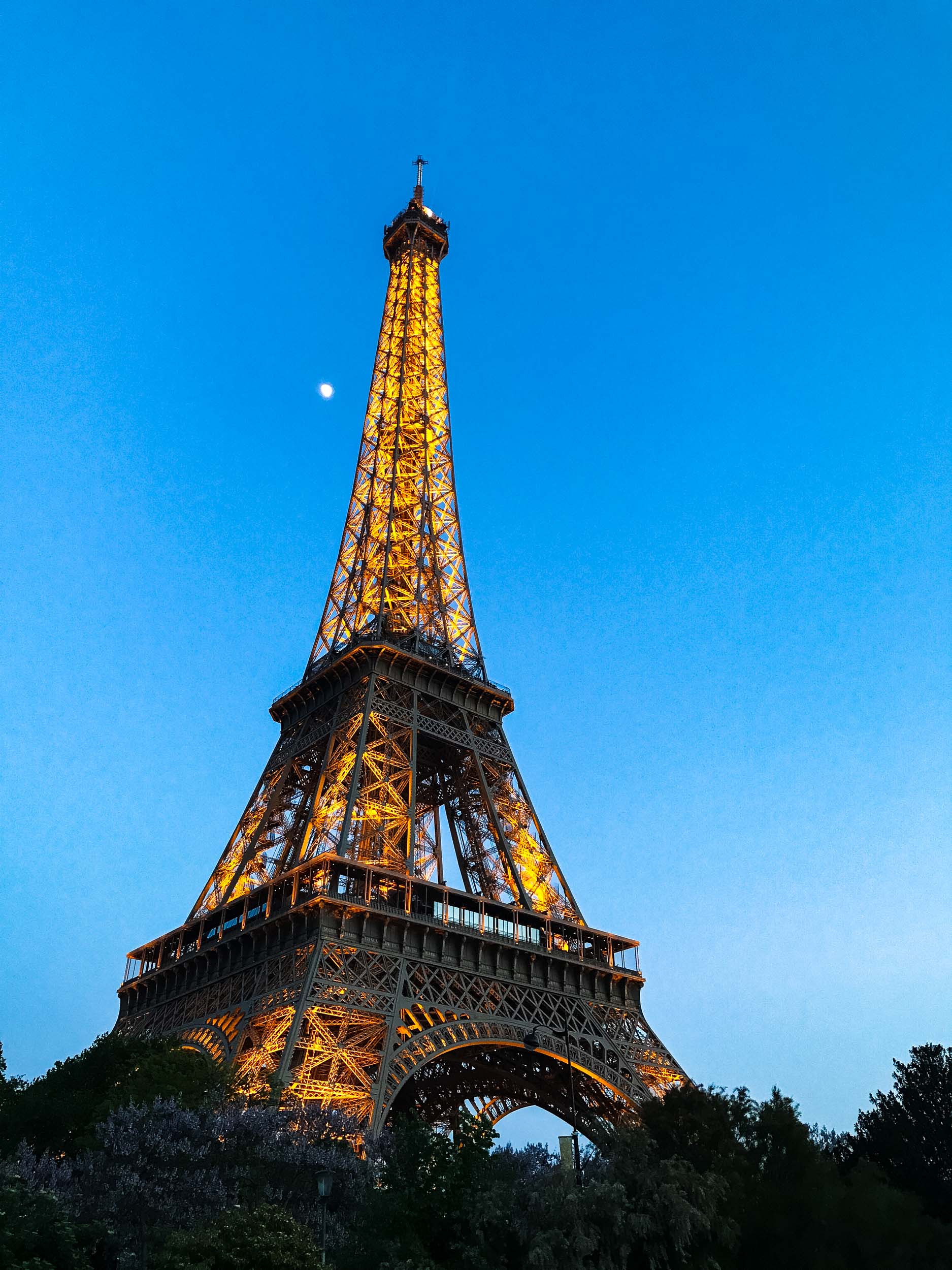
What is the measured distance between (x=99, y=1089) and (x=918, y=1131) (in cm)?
2639

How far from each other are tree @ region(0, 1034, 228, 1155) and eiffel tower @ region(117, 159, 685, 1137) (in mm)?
1616

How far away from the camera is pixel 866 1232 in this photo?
24.0m

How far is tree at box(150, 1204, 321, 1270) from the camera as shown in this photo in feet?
64.7

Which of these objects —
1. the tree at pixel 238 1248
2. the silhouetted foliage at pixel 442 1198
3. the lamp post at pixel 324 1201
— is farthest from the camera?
the lamp post at pixel 324 1201

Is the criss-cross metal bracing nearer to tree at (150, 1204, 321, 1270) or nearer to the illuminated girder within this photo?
the illuminated girder

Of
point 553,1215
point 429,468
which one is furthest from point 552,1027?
point 429,468

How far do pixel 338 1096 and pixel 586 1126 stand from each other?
12482 millimetres

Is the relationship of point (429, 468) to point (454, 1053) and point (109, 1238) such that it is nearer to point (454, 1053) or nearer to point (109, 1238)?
point (454, 1053)

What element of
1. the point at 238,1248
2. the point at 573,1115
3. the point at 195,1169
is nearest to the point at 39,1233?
the point at 238,1248

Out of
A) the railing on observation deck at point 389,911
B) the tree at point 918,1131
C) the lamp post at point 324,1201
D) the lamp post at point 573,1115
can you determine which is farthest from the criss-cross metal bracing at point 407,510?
the lamp post at point 324,1201

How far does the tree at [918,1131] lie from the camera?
31.8 meters

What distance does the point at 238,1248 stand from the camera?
20125 millimetres

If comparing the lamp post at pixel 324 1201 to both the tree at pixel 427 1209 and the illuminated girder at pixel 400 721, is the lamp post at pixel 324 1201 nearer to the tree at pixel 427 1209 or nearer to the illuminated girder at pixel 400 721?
the tree at pixel 427 1209

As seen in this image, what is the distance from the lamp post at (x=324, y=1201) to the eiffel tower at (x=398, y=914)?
4.77 meters
